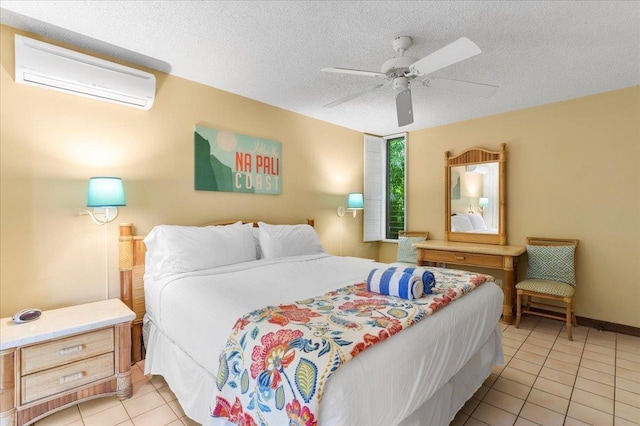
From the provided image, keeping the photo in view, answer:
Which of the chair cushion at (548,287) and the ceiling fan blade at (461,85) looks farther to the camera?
the chair cushion at (548,287)

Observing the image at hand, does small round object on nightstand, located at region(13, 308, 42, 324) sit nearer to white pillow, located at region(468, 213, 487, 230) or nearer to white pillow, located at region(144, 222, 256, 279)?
white pillow, located at region(144, 222, 256, 279)

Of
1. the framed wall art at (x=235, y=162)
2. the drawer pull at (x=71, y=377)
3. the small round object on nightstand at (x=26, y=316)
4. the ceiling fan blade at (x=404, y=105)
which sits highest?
the ceiling fan blade at (x=404, y=105)

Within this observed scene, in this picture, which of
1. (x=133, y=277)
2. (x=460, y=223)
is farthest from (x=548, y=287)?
(x=133, y=277)

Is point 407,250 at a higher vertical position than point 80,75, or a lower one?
lower

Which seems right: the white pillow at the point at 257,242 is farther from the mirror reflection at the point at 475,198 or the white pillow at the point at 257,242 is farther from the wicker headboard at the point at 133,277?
the mirror reflection at the point at 475,198

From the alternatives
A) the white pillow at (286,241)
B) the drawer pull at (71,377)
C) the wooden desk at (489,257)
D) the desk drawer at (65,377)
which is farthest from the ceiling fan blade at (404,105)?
the drawer pull at (71,377)

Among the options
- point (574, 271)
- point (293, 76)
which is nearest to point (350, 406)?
point (293, 76)

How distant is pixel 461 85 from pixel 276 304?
1.98 m

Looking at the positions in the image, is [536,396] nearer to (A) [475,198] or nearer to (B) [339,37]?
(A) [475,198]

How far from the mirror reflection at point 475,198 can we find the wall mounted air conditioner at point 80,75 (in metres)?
3.77

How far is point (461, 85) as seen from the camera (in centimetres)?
225

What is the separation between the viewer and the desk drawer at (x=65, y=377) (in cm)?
179

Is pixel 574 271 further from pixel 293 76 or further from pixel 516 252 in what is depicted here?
pixel 293 76

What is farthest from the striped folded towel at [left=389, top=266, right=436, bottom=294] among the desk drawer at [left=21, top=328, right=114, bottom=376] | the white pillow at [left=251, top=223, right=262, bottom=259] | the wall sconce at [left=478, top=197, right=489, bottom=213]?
the wall sconce at [left=478, top=197, right=489, bottom=213]
